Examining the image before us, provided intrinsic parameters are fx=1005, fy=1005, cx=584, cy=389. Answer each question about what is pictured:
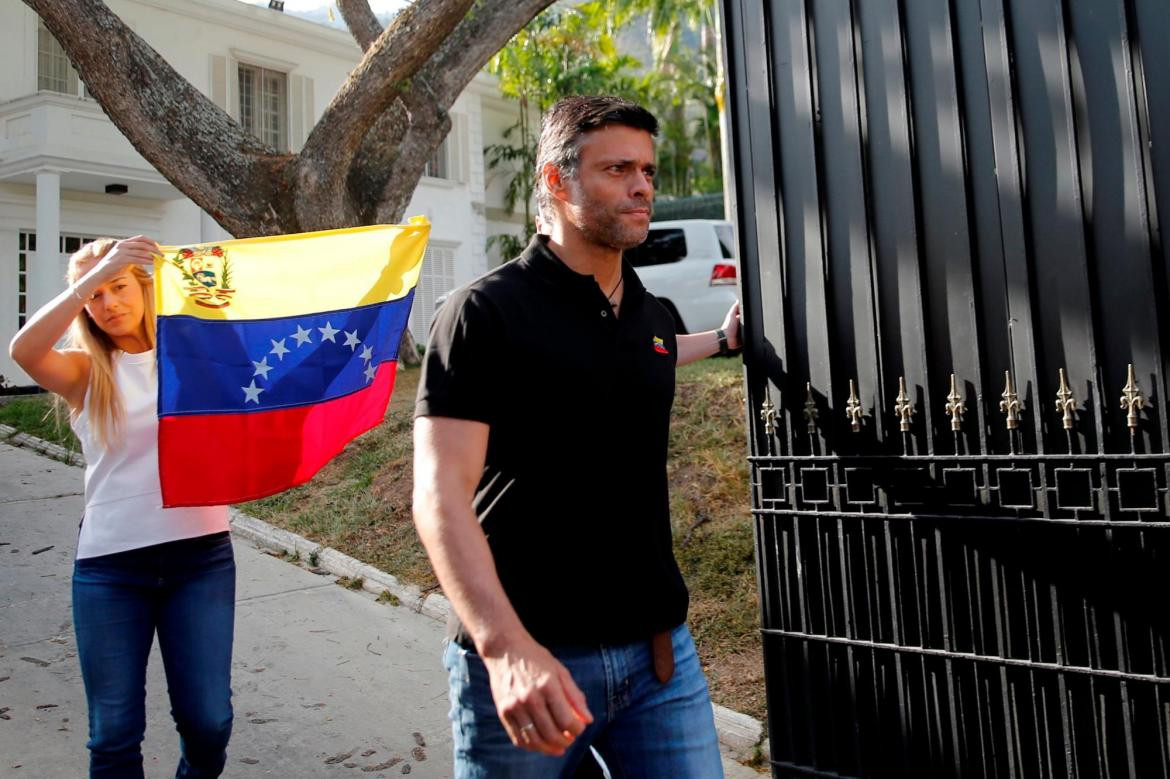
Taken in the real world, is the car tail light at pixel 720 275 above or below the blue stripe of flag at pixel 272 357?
above

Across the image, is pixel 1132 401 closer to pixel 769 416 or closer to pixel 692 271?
pixel 769 416

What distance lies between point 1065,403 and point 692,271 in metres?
9.17

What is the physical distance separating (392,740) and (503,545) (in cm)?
262

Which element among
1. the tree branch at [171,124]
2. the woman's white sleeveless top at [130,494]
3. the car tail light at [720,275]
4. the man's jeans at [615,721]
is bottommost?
the man's jeans at [615,721]

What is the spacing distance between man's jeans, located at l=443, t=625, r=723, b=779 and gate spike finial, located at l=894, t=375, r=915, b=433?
1.04 m

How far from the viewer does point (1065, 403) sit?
270cm

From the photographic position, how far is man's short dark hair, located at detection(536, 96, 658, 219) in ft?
8.07

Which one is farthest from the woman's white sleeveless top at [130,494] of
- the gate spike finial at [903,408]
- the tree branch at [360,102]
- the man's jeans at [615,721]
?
the tree branch at [360,102]

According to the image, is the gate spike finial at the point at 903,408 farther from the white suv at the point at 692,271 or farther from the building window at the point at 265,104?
the building window at the point at 265,104

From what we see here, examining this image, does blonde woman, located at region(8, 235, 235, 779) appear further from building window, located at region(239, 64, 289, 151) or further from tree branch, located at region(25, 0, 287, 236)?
building window, located at region(239, 64, 289, 151)

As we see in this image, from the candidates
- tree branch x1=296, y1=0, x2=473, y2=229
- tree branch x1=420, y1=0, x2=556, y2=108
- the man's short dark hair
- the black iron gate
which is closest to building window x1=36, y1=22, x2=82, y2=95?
tree branch x1=420, y1=0, x2=556, y2=108

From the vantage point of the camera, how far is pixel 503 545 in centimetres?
223

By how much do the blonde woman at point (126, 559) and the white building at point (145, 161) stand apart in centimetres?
1337

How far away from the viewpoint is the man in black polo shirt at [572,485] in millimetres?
2145
